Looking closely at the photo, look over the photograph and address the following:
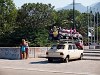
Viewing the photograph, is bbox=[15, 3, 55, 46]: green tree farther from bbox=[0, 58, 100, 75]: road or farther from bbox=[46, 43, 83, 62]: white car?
bbox=[0, 58, 100, 75]: road

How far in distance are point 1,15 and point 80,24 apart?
43.5 m

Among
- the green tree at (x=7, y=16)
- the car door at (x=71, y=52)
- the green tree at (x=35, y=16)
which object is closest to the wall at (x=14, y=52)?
the car door at (x=71, y=52)

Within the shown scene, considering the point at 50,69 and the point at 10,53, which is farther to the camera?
the point at 10,53

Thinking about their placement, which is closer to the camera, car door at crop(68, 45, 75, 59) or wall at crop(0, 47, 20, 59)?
car door at crop(68, 45, 75, 59)

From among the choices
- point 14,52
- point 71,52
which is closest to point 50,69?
point 71,52

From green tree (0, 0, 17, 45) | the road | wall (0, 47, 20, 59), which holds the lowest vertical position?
the road

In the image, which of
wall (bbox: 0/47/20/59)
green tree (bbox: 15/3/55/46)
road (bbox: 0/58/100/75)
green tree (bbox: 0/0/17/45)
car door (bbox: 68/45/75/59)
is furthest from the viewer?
green tree (bbox: 15/3/55/46)

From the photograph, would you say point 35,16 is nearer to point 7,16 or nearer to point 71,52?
point 7,16

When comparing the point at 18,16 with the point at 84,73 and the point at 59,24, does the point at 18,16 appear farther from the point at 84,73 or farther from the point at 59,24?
the point at 84,73

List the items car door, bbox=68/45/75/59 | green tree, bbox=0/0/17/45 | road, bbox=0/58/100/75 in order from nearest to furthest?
road, bbox=0/58/100/75, car door, bbox=68/45/75/59, green tree, bbox=0/0/17/45

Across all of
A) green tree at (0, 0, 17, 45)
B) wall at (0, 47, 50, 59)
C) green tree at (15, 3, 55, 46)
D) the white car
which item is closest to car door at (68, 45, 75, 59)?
the white car

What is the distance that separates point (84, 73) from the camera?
1728 cm

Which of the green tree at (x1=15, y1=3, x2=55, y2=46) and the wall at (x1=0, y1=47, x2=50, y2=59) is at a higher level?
the green tree at (x1=15, y1=3, x2=55, y2=46)

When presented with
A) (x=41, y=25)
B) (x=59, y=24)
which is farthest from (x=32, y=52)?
(x=59, y=24)
